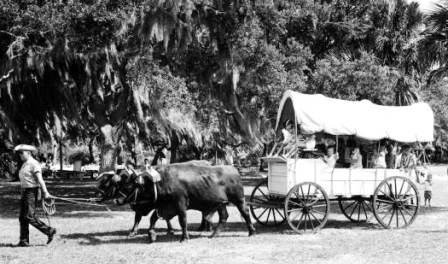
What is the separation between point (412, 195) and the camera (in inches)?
526

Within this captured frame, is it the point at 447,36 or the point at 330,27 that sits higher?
the point at 330,27

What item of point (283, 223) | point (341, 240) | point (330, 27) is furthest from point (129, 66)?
point (330, 27)

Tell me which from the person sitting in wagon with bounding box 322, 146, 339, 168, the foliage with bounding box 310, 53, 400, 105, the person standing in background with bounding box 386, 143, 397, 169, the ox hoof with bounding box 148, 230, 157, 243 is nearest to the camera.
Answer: the ox hoof with bounding box 148, 230, 157, 243

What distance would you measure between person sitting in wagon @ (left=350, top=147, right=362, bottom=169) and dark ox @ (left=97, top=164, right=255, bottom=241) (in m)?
2.90

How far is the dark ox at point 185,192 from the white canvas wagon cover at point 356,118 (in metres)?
1.96

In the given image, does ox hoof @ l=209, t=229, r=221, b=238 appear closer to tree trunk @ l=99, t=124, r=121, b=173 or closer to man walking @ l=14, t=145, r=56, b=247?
man walking @ l=14, t=145, r=56, b=247

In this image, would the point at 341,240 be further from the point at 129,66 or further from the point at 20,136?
the point at 20,136

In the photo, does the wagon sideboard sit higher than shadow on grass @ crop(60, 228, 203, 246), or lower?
higher

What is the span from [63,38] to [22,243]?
22.4 ft

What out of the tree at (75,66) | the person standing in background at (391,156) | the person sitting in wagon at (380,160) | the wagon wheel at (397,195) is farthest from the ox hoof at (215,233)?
the tree at (75,66)

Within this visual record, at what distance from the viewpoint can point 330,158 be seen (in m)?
12.9

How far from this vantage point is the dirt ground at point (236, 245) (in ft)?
31.8

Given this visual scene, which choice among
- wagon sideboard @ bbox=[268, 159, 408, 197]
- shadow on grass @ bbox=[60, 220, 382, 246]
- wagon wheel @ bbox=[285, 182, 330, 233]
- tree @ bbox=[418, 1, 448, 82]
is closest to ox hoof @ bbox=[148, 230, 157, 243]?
shadow on grass @ bbox=[60, 220, 382, 246]

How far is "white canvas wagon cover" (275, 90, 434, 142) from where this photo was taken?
1259cm
